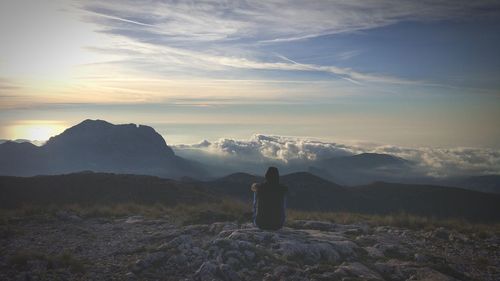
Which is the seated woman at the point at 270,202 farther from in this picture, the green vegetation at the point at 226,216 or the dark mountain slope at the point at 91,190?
the dark mountain slope at the point at 91,190

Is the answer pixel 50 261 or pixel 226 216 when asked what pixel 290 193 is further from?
pixel 50 261

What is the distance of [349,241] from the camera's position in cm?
1525

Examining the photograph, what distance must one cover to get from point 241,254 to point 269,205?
3027 millimetres

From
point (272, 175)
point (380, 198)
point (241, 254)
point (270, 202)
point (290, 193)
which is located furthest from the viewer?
point (290, 193)

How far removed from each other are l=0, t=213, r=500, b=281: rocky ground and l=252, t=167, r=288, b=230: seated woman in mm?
501

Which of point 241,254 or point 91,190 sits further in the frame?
point 91,190

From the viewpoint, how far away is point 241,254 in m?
13.2

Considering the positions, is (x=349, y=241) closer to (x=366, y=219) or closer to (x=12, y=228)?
(x=366, y=219)

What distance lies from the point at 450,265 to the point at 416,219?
7.81 meters

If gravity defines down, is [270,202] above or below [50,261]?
above

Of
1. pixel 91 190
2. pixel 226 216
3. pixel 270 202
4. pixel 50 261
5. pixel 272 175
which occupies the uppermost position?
pixel 272 175

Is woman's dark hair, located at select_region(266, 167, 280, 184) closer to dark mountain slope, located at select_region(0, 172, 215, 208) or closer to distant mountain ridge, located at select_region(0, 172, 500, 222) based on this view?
dark mountain slope, located at select_region(0, 172, 215, 208)

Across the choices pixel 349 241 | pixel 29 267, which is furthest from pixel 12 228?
pixel 349 241

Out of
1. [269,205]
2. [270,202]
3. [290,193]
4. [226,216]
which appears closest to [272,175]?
[270,202]
